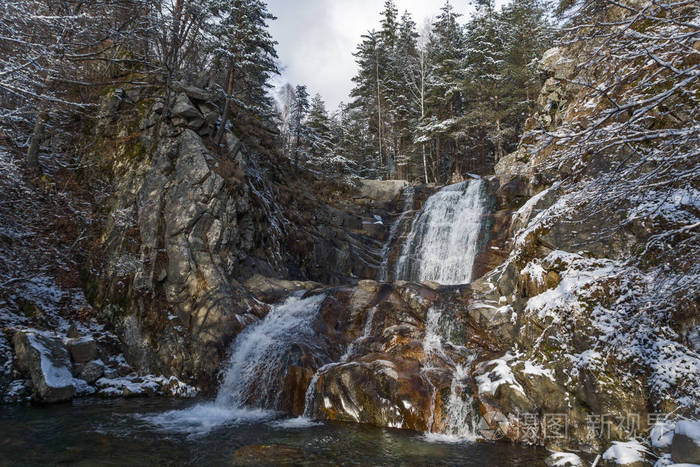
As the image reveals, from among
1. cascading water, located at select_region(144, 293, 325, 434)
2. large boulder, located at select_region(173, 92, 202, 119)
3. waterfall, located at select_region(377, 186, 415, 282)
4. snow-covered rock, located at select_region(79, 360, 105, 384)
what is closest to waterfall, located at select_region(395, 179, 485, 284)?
waterfall, located at select_region(377, 186, 415, 282)

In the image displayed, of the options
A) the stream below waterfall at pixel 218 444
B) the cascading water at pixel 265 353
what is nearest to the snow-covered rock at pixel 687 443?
the stream below waterfall at pixel 218 444

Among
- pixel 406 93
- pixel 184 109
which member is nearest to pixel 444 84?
pixel 406 93

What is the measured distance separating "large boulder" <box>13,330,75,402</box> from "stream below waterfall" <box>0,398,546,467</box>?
0.44 meters

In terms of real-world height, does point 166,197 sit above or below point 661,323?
above

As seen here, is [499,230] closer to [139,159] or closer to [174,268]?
[174,268]

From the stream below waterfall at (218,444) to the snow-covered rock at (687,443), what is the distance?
2.17 metres

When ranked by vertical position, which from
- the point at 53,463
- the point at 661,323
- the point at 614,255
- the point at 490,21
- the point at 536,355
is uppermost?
the point at 490,21

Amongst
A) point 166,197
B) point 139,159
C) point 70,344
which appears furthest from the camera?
point 139,159

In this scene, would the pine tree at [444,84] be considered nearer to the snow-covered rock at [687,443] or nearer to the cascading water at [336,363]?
the cascading water at [336,363]

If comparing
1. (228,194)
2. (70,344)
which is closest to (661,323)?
(228,194)

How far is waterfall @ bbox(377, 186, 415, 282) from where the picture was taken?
1939cm

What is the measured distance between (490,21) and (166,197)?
91.1ft

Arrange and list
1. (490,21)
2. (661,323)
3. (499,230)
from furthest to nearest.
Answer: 1. (490,21)
2. (499,230)
3. (661,323)

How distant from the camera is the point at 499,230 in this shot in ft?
54.9
